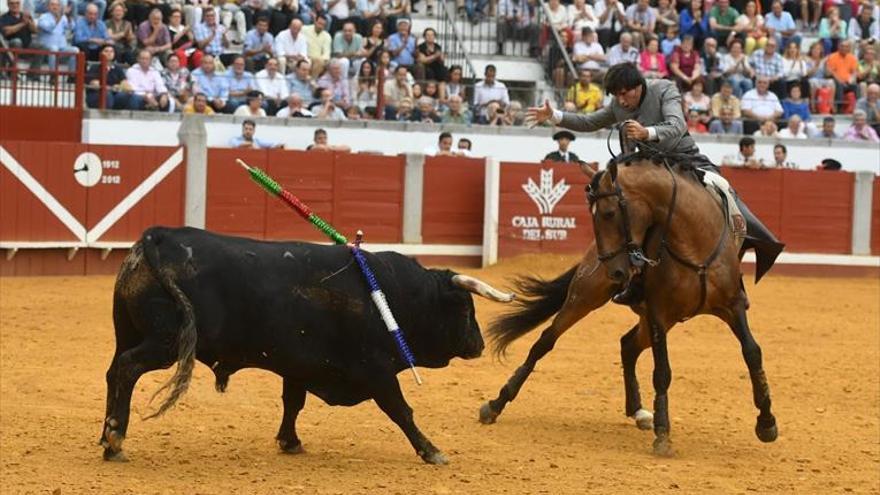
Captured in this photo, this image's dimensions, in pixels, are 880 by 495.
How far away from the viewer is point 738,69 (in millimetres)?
21750

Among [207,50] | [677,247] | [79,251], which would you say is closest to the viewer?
[677,247]

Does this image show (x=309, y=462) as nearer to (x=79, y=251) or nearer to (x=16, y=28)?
(x=79, y=251)

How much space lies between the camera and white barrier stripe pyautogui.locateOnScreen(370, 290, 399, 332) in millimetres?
7176

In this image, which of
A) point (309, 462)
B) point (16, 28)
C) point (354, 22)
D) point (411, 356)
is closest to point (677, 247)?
point (411, 356)

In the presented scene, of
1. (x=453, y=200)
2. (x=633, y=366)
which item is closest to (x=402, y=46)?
(x=453, y=200)

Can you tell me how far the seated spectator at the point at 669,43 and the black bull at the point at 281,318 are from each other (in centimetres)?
1483

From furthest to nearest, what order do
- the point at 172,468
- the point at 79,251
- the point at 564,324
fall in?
1. the point at 79,251
2. the point at 564,324
3. the point at 172,468

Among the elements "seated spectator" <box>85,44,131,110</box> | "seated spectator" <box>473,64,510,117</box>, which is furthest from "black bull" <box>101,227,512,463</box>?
"seated spectator" <box>473,64,510,117</box>

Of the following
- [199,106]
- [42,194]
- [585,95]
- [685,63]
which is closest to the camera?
[42,194]

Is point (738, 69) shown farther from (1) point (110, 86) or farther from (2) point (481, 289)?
(2) point (481, 289)

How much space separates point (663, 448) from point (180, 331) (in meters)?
2.68

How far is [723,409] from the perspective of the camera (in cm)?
987

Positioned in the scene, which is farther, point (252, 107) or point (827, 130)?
point (827, 130)

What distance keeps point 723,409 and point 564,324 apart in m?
1.43
